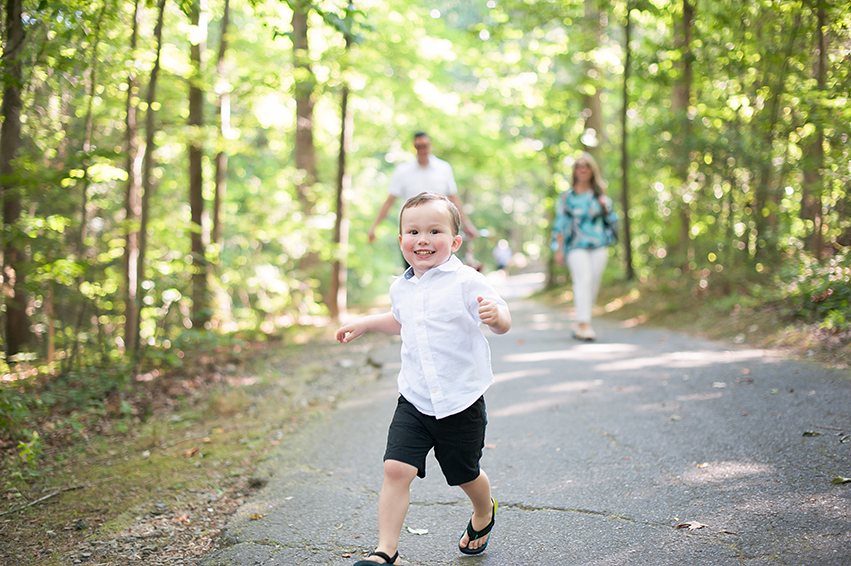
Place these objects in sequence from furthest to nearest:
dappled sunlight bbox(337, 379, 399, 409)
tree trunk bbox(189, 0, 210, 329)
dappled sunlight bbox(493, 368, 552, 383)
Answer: tree trunk bbox(189, 0, 210, 329)
dappled sunlight bbox(493, 368, 552, 383)
dappled sunlight bbox(337, 379, 399, 409)

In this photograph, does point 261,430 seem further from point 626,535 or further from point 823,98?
point 823,98

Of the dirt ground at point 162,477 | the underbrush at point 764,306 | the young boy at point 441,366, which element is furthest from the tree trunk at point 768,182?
the young boy at point 441,366

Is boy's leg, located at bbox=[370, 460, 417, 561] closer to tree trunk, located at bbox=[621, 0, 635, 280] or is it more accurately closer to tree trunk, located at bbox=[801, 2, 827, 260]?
tree trunk, located at bbox=[801, 2, 827, 260]

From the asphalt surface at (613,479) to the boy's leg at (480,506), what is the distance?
0.24 feet

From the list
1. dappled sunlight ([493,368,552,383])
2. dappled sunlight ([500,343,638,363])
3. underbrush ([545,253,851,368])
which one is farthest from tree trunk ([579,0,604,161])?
dappled sunlight ([493,368,552,383])

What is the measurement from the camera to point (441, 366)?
262 centimetres

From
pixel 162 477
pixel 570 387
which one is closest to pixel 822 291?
pixel 570 387

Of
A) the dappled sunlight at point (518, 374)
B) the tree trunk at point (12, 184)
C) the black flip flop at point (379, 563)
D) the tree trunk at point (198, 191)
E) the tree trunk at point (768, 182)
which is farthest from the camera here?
the tree trunk at point (198, 191)

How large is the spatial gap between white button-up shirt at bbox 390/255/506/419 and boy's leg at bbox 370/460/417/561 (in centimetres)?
26

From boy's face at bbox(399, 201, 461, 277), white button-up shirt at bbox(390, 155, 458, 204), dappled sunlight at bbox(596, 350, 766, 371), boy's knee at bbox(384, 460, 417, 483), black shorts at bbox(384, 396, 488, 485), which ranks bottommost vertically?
dappled sunlight at bbox(596, 350, 766, 371)

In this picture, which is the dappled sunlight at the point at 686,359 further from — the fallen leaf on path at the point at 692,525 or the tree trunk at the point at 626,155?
the tree trunk at the point at 626,155

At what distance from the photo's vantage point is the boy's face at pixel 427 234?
8.79 feet

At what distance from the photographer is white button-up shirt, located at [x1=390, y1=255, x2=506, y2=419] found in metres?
2.61

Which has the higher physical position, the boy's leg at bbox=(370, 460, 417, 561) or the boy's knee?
the boy's knee
